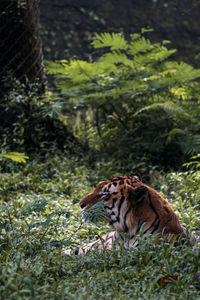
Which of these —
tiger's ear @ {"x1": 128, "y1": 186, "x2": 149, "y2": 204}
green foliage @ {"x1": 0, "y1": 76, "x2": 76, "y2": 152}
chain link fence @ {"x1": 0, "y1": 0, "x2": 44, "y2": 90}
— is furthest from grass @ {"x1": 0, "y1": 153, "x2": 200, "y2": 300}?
chain link fence @ {"x1": 0, "y1": 0, "x2": 44, "y2": 90}

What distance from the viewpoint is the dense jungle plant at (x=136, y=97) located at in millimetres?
6723

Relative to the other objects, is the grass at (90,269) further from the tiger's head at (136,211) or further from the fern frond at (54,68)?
the fern frond at (54,68)

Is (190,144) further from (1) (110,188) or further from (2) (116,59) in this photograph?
(1) (110,188)

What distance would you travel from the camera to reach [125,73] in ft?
23.5

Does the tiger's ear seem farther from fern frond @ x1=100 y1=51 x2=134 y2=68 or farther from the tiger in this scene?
fern frond @ x1=100 y1=51 x2=134 y2=68

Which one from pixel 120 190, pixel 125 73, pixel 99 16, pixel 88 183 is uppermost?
pixel 99 16

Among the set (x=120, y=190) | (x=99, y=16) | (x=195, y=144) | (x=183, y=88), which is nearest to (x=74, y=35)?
(x=99, y=16)

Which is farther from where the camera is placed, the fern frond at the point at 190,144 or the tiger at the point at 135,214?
the fern frond at the point at 190,144

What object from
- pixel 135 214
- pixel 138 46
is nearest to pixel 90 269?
pixel 135 214

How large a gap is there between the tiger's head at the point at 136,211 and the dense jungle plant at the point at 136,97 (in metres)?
3.25

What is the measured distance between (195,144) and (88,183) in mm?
1696

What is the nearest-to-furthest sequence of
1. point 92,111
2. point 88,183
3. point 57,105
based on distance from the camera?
point 88,183 → point 57,105 → point 92,111

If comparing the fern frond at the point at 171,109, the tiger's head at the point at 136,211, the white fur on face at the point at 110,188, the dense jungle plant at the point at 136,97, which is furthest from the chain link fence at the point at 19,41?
the tiger's head at the point at 136,211

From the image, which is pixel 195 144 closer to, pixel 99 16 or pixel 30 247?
pixel 30 247
